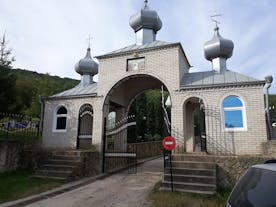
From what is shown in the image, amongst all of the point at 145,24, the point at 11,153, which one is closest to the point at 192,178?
the point at 11,153

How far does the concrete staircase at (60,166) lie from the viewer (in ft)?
28.6

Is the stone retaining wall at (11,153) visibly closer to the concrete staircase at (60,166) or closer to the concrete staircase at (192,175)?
the concrete staircase at (60,166)

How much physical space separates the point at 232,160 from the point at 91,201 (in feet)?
14.7

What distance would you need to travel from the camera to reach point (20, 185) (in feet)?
25.6

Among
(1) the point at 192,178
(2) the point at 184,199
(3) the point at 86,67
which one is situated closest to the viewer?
(2) the point at 184,199

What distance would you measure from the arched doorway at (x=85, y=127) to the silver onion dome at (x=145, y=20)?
526 centimetres

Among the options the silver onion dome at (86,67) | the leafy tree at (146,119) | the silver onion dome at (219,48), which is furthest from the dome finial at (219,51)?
the leafy tree at (146,119)

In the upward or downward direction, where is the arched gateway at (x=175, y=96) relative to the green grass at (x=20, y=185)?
upward

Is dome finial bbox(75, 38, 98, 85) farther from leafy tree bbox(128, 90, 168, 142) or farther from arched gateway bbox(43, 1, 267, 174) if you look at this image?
leafy tree bbox(128, 90, 168, 142)

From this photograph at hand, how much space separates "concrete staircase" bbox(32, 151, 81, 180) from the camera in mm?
8711

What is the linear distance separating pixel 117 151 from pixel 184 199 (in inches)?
223

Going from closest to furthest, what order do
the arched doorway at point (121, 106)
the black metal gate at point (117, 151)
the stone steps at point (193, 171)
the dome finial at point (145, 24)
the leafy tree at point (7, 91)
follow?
the stone steps at point (193, 171)
the black metal gate at point (117, 151)
the leafy tree at point (7, 91)
the arched doorway at point (121, 106)
the dome finial at point (145, 24)

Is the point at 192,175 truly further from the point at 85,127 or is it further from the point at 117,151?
the point at 85,127

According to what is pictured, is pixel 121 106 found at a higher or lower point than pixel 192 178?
higher
